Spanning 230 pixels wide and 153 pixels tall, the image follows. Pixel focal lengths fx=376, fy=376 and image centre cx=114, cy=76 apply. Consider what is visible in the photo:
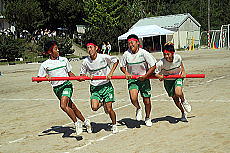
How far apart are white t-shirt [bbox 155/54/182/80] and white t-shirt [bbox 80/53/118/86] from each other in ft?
3.59

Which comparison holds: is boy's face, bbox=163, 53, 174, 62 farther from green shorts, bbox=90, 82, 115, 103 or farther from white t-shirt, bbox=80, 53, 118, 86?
green shorts, bbox=90, 82, 115, 103

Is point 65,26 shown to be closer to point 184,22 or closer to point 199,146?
point 184,22

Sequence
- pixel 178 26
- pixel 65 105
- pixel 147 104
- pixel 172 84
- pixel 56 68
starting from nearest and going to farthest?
pixel 65 105, pixel 56 68, pixel 147 104, pixel 172 84, pixel 178 26

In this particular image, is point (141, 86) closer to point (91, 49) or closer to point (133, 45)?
point (133, 45)

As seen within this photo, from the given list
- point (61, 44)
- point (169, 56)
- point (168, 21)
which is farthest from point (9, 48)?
point (169, 56)

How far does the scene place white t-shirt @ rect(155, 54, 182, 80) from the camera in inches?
334

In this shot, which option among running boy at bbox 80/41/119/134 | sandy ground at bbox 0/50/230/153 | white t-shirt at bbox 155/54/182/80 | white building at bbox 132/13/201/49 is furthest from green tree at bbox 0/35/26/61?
white t-shirt at bbox 155/54/182/80

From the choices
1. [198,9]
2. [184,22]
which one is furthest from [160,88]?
[198,9]

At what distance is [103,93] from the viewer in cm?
805

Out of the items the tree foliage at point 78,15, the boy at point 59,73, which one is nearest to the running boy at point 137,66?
the boy at point 59,73

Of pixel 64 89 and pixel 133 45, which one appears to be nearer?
pixel 64 89

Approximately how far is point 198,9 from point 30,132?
88.3m

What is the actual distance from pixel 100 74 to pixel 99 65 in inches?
7.8

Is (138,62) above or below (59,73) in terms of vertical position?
above
